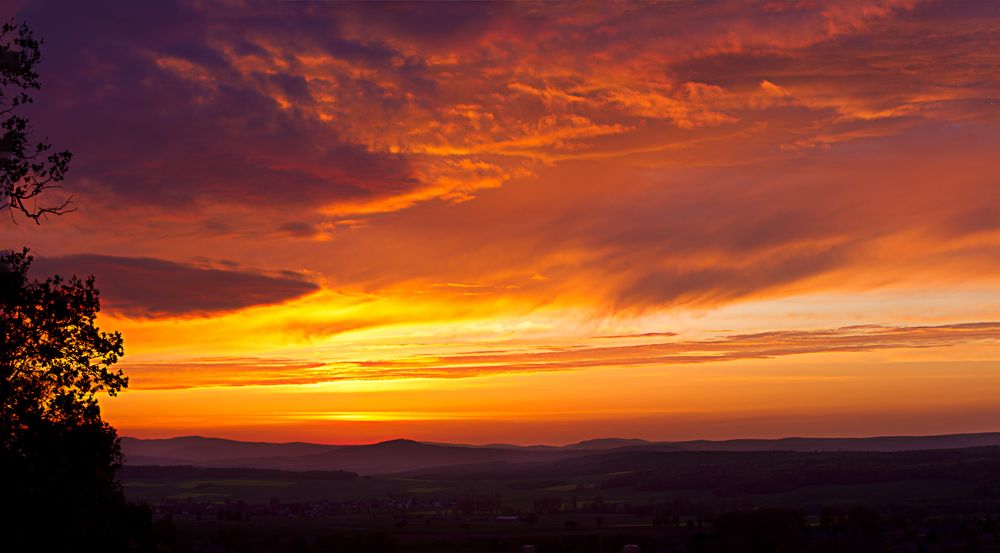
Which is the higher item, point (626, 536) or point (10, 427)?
point (10, 427)

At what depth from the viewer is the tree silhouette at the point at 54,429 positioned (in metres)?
26.2

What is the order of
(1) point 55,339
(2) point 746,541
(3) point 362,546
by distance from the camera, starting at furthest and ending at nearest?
(3) point 362,546 < (2) point 746,541 < (1) point 55,339

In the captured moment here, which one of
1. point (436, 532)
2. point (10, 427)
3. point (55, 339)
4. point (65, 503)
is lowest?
point (436, 532)

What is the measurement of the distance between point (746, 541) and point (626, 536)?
117ft

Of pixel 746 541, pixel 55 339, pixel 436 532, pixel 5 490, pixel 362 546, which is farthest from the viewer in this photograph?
pixel 436 532

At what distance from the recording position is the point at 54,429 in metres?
27.2

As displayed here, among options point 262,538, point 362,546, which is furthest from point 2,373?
point 262,538

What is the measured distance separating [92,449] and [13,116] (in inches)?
404

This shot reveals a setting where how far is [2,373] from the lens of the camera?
2664 centimetres

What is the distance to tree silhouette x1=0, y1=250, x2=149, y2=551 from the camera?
2620 cm

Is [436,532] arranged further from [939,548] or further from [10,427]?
[10,427]

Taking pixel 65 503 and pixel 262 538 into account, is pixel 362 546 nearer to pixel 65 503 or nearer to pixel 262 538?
pixel 262 538

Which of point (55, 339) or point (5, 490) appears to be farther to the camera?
point (55, 339)

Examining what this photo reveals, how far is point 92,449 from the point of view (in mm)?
28328
